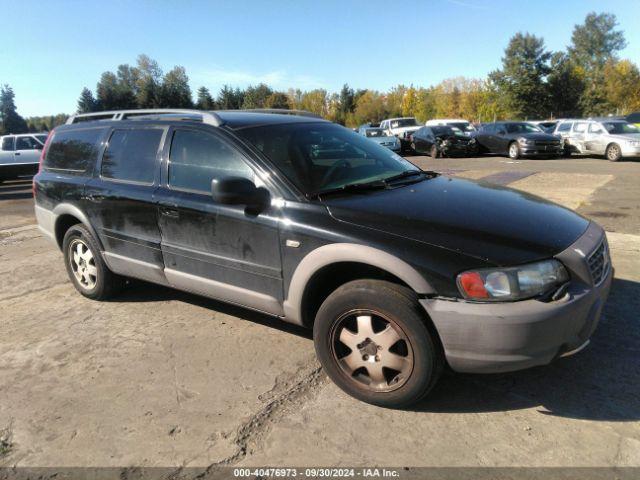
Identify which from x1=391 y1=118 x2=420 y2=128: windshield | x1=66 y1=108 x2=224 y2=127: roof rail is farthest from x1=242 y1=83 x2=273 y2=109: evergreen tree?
x1=66 y1=108 x2=224 y2=127: roof rail

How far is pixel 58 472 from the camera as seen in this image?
7.95 feet

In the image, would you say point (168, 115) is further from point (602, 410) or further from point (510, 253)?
point (602, 410)

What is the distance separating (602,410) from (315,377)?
1.67 metres

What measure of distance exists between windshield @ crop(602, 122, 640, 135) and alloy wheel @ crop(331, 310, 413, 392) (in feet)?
61.0

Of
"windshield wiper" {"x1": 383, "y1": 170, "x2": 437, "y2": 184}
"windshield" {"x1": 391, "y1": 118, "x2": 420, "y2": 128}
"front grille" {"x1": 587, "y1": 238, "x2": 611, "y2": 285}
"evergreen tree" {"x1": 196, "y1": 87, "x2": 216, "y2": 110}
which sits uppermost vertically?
"evergreen tree" {"x1": 196, "y1": 87, "x2": 216, "y2": 110}

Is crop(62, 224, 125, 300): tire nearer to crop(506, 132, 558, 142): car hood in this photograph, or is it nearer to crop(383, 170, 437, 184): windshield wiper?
crop(383, 170, 437, 184): windshield wiper

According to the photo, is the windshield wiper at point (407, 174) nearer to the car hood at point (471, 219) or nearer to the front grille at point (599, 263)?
the car hood at point (471, 219)

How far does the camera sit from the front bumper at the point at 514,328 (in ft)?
8.01

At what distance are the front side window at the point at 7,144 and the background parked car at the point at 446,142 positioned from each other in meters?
16.5

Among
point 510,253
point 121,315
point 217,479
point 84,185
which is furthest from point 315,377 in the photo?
point 84,185

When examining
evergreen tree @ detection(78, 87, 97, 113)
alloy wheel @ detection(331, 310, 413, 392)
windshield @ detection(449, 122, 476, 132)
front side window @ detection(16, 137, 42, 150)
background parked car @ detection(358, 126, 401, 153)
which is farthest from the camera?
evergreen tree @ detection(78, 87, 97, 113)

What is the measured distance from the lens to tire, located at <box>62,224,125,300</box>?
4.52 m

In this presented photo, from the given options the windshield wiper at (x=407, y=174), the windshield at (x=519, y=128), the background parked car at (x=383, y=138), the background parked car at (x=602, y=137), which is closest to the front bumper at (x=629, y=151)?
the background parked car at (x=602, y=137)

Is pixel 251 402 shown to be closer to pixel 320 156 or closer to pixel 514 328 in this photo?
pixel 514 328
